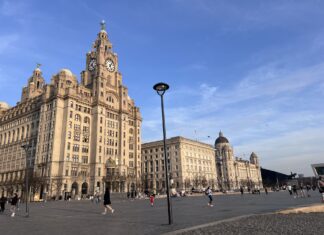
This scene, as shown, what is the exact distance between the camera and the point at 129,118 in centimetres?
10769

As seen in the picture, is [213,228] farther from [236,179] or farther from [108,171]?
[236,179]

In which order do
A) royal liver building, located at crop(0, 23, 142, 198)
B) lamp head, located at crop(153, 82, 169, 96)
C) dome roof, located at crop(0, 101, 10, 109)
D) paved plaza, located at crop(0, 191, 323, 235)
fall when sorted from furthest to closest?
dome roof, located at crop(0, 101, 10, 109) → royal liver building, located at crop(0, 23, 142, 198) → lamp head, located at crop(153, 82, 169, 96) → paved plaza, located at crop(0, 191, 323, 235)

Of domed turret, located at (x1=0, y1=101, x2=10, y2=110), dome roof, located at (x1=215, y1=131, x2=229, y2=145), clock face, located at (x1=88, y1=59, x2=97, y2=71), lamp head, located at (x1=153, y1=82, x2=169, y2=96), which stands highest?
clock face, located at (x1=88, y1=59, x2=97, y2=71)

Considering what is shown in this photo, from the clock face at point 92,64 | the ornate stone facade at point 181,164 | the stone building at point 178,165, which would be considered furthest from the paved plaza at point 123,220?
the stone building at point 178,165

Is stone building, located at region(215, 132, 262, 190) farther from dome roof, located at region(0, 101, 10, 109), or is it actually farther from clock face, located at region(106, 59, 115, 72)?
dome roof, located at region(0, 101, 10, 109)

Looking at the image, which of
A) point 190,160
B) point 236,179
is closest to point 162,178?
point 190,160

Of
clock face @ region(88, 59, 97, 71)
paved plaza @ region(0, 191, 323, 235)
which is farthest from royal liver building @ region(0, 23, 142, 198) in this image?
paved plaza @ region(0, 191, 323, 235)

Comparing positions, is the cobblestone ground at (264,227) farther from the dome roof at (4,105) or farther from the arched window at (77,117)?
the dome roof at (4,105)

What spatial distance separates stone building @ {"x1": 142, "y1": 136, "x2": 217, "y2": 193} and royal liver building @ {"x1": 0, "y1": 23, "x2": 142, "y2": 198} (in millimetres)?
27203

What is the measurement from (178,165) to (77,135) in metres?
56.0

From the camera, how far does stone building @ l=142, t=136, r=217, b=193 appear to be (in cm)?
12669

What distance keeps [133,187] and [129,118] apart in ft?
87.8

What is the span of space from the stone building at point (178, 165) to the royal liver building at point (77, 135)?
89.2 feet

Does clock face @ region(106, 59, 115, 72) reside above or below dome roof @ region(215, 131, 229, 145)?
above
